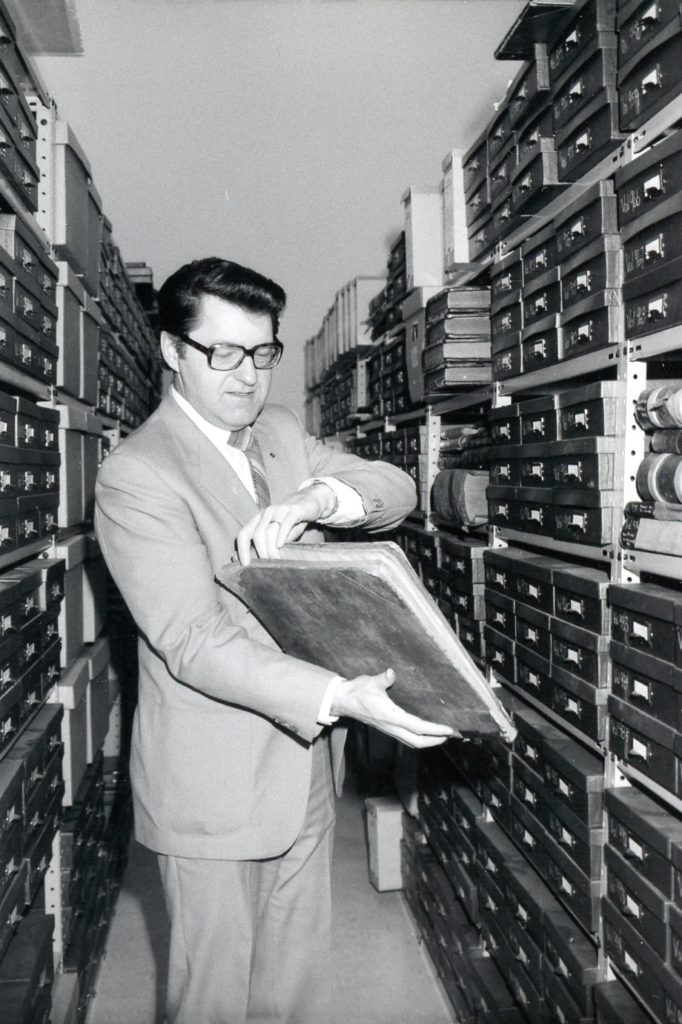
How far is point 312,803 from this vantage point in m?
1.63

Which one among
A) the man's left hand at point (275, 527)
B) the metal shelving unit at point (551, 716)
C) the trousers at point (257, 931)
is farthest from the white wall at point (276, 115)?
the trousers at point (257, 931)

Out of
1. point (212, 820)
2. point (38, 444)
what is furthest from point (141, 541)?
point (38, 444)

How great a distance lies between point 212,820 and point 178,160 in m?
4.60

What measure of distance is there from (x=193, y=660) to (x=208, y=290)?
640mm

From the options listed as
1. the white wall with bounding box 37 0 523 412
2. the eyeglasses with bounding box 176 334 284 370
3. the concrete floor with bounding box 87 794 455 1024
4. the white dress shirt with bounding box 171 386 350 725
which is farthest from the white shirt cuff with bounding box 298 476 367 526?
the white wall with bounding box 37 0 523 412

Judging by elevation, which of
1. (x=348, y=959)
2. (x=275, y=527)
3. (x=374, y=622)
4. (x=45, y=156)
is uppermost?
(x=45, y=156)

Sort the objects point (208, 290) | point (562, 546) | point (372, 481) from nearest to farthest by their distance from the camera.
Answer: point (208, 290) < point (372, 481) < point (562, 546)

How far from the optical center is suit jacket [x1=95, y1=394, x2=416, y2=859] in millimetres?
1314

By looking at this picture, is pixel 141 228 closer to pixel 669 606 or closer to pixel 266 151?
pixel 266 151

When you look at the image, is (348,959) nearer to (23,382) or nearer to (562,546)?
(562,546)

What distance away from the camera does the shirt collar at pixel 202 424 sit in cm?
155

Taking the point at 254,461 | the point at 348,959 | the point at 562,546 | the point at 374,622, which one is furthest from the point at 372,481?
the point at 348,959

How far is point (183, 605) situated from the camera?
1.33m

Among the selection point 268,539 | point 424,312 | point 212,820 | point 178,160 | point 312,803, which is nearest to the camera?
point 268,539
